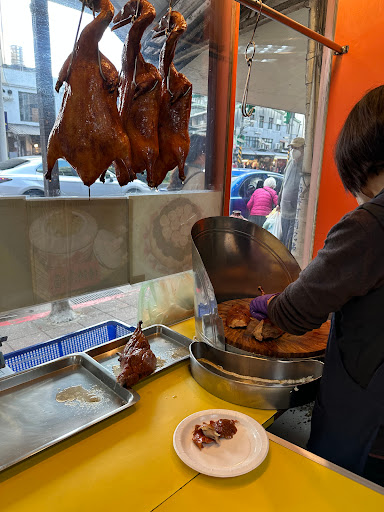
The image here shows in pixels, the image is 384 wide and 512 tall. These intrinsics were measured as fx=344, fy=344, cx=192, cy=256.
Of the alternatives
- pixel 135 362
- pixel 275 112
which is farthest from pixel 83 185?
pixel 275 112

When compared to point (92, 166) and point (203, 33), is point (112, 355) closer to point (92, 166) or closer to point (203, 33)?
point (92, 166)

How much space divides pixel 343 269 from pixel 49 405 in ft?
3.81

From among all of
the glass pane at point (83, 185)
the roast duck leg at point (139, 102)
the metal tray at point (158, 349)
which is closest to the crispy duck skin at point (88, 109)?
the glass pane at point (83, 185)

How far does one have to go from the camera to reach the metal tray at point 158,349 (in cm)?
160

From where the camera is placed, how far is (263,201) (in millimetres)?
4199

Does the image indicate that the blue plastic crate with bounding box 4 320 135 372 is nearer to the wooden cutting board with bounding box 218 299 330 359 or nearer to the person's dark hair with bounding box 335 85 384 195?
the wooden cutting board with bounding box 218 299 330 359

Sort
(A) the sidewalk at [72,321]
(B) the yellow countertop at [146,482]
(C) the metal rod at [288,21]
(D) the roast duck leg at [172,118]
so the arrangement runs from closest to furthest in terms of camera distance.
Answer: (B) the yellow countertop at [146,482]
(D) the roast duck leg at [172,118]
(C) the metal rod at [288,21]
(A) the sidewalk at [72,321]

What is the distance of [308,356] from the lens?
1.51m

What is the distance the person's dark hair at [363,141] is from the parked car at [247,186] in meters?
2.74

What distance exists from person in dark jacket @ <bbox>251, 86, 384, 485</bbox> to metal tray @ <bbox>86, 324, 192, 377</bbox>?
24.7 inches

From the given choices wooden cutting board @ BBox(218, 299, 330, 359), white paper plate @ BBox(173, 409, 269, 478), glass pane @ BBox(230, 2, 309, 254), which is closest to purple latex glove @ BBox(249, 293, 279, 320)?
wooden cutting board @ BBox(218, 299, 330, 359)

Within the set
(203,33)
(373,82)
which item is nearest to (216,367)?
(203,33)

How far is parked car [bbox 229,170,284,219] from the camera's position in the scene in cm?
394

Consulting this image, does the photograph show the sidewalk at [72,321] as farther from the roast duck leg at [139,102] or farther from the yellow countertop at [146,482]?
the yellow countertop at [146,482]
